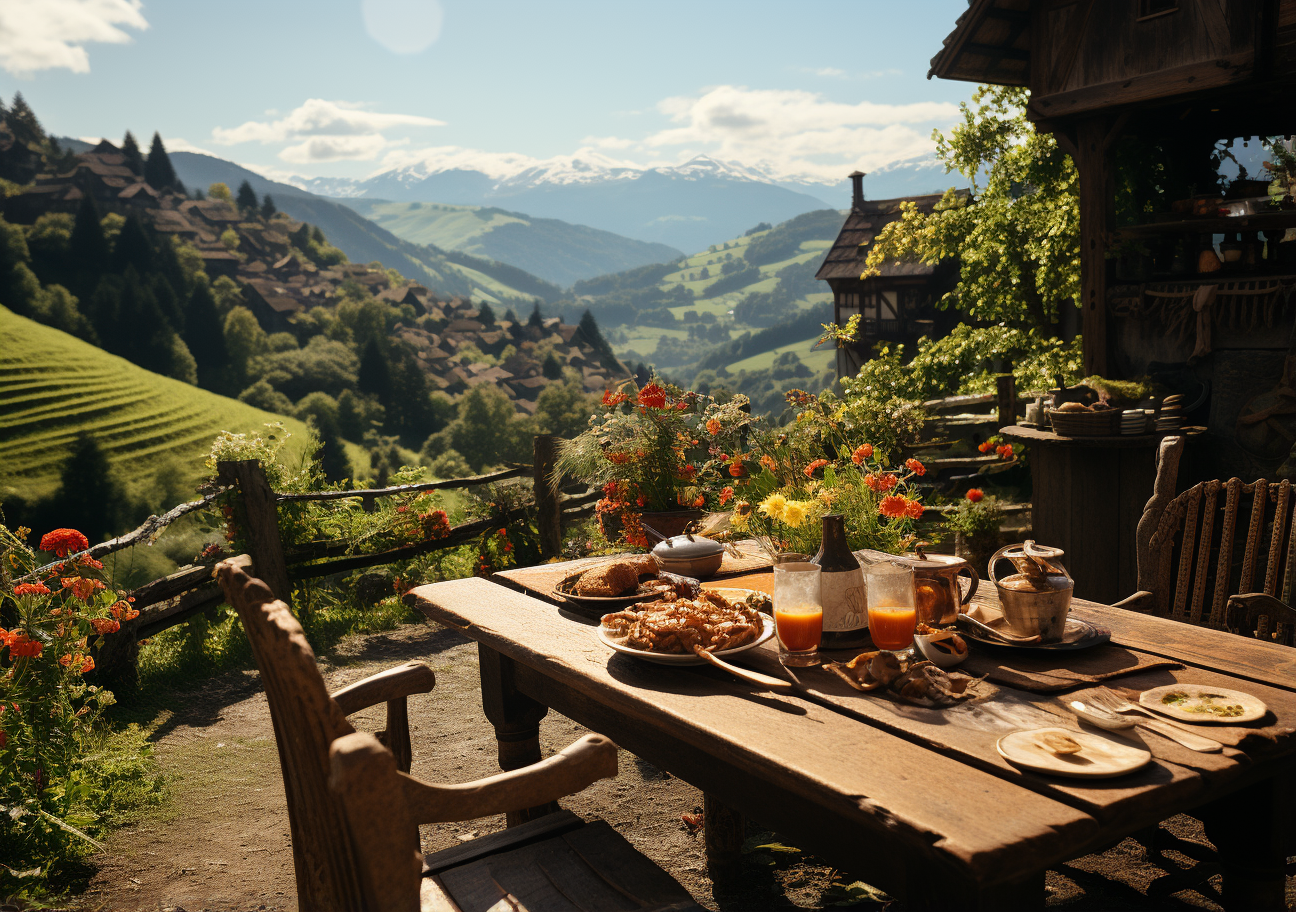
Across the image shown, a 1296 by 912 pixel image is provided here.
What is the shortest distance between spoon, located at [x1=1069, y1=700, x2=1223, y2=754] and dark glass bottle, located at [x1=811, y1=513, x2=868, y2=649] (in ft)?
1.79

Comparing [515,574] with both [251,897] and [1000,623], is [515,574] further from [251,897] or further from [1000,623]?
[1000,623]

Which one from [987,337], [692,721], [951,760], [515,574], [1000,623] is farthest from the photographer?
[987,337]

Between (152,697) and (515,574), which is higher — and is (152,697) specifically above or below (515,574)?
below

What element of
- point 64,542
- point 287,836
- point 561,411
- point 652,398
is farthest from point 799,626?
point 561,411

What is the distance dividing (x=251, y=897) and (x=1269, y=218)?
705cm

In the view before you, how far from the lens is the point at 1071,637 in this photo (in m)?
1.98

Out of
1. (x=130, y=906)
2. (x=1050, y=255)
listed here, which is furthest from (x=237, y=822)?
(x=1050, y=255)

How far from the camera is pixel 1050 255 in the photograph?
9438 millimetres

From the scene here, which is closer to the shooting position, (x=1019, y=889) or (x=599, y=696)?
(x=1019, y=889)

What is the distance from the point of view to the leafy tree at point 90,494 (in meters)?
46.6

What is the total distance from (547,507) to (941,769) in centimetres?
574

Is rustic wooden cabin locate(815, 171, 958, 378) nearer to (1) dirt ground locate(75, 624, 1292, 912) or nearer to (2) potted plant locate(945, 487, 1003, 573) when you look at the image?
(2) potted plant locate(945, 487, 1003, 573)

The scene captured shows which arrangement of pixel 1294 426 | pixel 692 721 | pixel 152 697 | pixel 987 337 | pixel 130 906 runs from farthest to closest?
pixel 987 337, pixel 1294 426, pixel 152 697, pixel 130 906, pixel 692 721

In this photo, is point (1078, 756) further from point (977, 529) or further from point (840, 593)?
point (977, 529)
